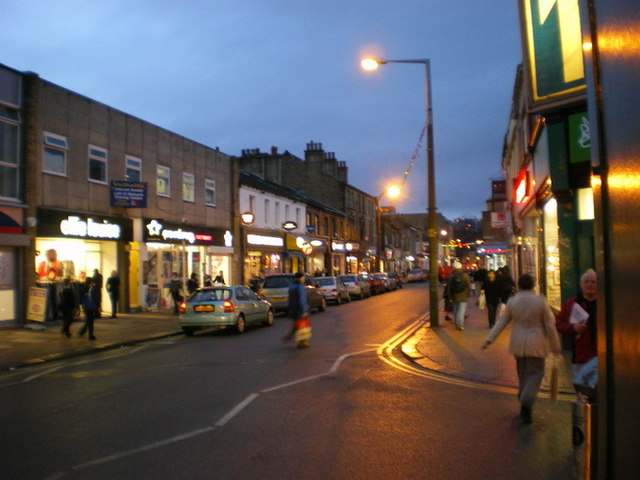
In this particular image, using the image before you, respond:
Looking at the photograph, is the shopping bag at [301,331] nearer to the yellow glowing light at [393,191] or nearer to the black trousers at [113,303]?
the black trousers at [113,303]

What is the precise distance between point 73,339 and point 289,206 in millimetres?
27663

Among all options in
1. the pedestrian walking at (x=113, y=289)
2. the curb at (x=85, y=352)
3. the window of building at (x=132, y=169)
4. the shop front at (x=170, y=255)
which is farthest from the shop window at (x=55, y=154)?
the curb at (x=85, y=352)

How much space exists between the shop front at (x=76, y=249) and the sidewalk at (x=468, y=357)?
1116cm

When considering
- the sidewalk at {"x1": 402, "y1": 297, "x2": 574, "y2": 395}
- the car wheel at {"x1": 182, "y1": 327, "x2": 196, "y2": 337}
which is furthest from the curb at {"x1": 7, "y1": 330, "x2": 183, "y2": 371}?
the sidewalk at {"x1": 402, "y1": 297, "x2": 574, "y2": 395}

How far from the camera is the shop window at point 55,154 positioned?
65.0 feet

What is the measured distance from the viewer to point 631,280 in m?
1.77

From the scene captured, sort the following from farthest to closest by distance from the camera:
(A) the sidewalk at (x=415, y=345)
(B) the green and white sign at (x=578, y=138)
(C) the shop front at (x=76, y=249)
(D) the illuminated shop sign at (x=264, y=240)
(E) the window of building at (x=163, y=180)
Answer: (D) the illuminated shop sign at (x=264, y=240)
(E) the window of building at (x=163, y=180)
(C) the shop front at (x=76, y=249)
(B) the green and white sign at (x=578, y=138)
(A) the sidewalk at (x=415, y=345)

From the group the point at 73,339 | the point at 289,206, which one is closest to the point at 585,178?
the point at 73,339

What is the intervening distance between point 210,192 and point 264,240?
736 centimetres

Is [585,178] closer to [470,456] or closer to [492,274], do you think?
[492,274]

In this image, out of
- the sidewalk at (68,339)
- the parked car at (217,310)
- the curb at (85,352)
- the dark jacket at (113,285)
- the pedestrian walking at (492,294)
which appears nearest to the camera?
the curb at (85,352)

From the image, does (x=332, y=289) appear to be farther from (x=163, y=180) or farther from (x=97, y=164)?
(x=97, y=164)

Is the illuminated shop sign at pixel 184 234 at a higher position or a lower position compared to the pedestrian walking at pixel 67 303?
higher

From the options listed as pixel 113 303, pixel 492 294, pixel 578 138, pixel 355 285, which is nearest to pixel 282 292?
pixel 113 303
